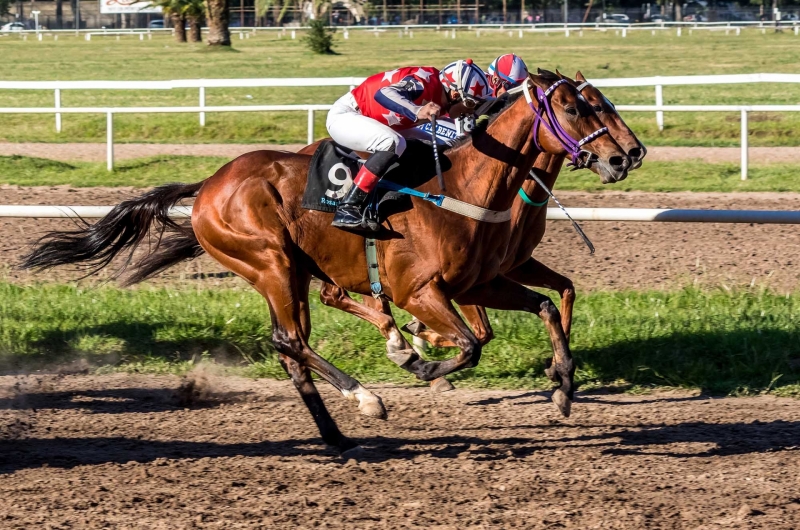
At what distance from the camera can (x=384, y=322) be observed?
5387 mm

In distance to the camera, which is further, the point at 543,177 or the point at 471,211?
the point at 543,177

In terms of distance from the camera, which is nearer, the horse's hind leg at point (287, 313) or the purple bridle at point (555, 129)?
the purple bridle at point (555, 129)

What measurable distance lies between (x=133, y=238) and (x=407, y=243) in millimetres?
1857

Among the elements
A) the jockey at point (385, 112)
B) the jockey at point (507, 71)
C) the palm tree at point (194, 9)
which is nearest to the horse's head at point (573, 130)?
the jockey at point (385, 112)

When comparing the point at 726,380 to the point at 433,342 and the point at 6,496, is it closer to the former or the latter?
the point at 433,342

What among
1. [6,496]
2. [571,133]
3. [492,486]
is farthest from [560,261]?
[6,496]

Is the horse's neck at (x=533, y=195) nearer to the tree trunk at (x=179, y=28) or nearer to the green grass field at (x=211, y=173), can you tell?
the green grass field at (x=211, y=173)

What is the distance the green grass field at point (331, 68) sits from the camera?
17.1 meters

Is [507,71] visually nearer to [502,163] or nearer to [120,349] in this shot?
[502,163]

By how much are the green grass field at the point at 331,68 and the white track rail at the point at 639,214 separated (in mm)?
8836

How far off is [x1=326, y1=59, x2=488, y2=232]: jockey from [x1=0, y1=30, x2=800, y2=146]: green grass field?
10.3 metres

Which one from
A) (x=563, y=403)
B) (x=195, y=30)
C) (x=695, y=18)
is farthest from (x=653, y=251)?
(x=695, y=18)

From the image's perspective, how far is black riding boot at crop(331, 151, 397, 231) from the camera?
4.90 metres

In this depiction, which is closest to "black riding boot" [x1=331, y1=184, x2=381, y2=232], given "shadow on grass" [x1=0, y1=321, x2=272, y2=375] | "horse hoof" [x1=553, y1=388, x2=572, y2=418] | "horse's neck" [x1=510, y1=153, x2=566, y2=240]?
"horse's neck" [x1=510, y1=153, x2=566, y2=240]
